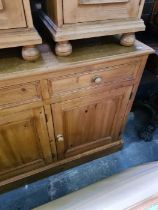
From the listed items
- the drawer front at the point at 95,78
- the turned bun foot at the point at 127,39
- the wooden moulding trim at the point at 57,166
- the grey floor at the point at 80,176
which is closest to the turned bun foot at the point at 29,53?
the drawer front at the point at 95,78

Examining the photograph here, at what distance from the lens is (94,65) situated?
81 cm

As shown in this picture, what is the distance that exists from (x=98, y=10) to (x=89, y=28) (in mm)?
76

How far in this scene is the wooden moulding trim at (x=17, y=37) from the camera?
2.22ft

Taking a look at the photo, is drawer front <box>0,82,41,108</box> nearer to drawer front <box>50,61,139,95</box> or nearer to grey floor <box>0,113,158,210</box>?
drawer front <box>50,61,139,95</box>

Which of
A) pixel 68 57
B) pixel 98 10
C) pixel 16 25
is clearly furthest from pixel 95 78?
pixel 16 25

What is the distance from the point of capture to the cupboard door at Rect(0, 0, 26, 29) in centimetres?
62

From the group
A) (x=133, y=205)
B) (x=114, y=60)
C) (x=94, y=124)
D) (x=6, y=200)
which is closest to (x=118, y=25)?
(x=114, y=60)

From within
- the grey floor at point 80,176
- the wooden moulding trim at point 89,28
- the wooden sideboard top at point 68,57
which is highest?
the wooden moulding trim at point 89,28

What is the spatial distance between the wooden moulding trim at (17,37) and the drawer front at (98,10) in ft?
0.47

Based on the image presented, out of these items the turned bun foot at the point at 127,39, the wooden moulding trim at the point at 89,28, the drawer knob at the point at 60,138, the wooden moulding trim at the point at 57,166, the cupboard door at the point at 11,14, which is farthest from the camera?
the wooden moulding trim at the point at 57,166

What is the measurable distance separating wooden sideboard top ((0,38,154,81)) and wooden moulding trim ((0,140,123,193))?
0.78 meters

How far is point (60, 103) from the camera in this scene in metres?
0.90

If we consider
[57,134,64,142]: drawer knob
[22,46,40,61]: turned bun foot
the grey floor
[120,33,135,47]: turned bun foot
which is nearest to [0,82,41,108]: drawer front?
[22,46,40,61]: turned bun foot

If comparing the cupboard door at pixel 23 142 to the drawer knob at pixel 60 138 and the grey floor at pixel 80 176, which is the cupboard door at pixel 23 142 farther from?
the grey floor at pixel 80 176
